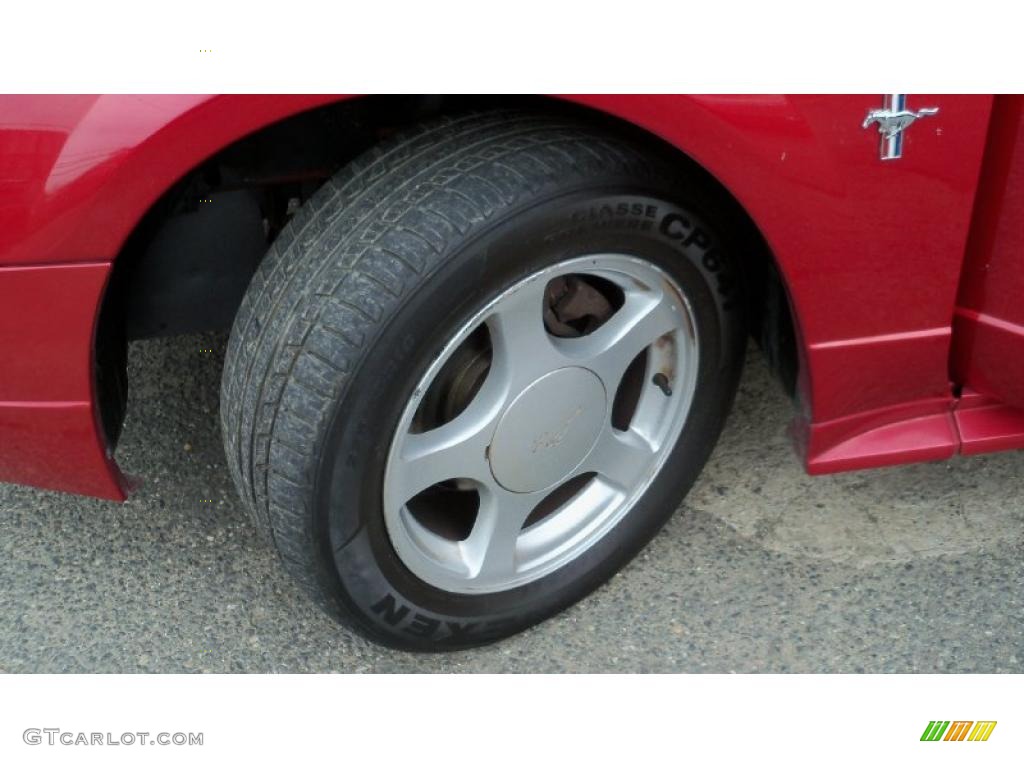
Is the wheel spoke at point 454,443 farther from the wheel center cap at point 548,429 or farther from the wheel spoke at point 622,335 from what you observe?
the wheel spoke at point 622,335

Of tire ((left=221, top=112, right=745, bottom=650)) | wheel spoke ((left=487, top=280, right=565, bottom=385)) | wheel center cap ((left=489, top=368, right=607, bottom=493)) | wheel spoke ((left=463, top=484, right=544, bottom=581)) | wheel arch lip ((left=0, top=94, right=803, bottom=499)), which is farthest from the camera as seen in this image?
wheel spoke ((left=463, top=484, right=544, bottom=581))

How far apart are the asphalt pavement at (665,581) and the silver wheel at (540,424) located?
21 cm

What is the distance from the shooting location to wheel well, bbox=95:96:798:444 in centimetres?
174

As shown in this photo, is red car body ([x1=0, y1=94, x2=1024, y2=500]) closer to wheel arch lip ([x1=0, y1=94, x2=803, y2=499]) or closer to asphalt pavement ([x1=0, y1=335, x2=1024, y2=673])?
wheel arch lip ([x1=0, y1=94, x2=803, y2=499])

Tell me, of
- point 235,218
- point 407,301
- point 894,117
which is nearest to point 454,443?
point 407,301

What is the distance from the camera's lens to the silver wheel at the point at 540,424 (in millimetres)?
1794

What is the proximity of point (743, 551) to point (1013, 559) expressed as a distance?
0.51m

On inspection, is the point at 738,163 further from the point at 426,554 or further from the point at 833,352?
the point at 426,554

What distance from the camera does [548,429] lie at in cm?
189

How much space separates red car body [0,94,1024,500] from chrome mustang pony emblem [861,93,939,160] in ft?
0.05

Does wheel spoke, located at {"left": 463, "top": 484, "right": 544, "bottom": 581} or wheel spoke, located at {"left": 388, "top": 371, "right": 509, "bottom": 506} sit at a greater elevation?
wheel spoke, located at {"left": 388, "top": 371, "right": 509, "bottom": 506}
